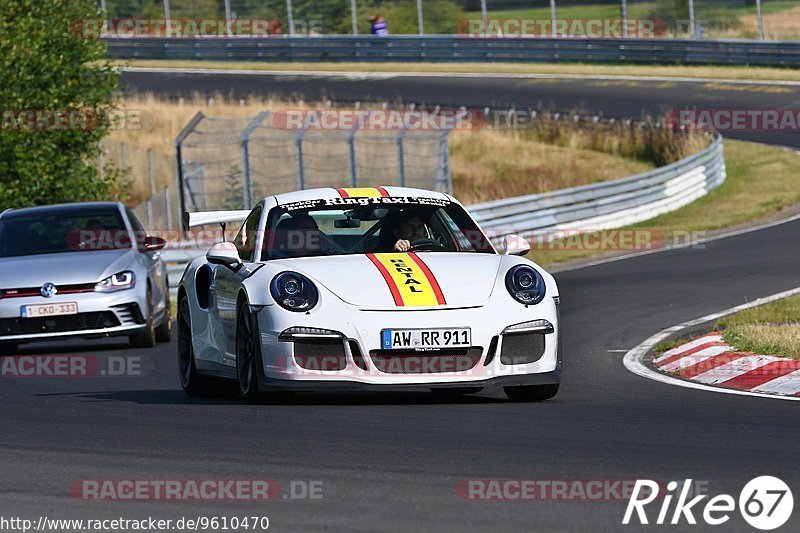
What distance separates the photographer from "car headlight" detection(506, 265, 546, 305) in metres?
8.86

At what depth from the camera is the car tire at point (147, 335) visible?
15.0 meters

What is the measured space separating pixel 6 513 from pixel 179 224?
21652mm

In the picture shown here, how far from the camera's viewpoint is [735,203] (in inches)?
1067

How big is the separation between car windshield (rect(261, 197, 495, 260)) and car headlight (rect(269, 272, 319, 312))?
671 mm

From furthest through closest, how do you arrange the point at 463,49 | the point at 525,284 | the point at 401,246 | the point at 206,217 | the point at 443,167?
the point at 463,49
the point at 443,167
the point at 206,217
the point at 401,246
the point at 525,284

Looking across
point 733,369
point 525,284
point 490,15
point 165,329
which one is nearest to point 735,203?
point 165,329

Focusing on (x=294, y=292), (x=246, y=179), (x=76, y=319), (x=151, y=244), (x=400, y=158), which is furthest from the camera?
(x=400, y=158)

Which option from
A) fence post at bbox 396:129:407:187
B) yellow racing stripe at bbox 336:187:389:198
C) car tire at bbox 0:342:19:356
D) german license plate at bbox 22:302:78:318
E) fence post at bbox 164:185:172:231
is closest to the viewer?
yellow racing stripe at bbox 336:187:389:198

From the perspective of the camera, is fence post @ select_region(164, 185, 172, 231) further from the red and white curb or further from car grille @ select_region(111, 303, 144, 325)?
the red and white curb

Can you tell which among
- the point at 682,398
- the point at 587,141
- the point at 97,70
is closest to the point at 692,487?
the point at 682,398

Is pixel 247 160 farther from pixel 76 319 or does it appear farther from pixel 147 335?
pixel 76 319

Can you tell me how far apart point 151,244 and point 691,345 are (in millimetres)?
5843

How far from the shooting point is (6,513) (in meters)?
5.82

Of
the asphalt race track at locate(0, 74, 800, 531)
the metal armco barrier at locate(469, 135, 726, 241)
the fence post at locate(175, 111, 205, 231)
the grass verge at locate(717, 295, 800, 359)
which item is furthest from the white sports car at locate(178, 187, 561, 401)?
the fence post at locate(175, 111, 205, 231)
